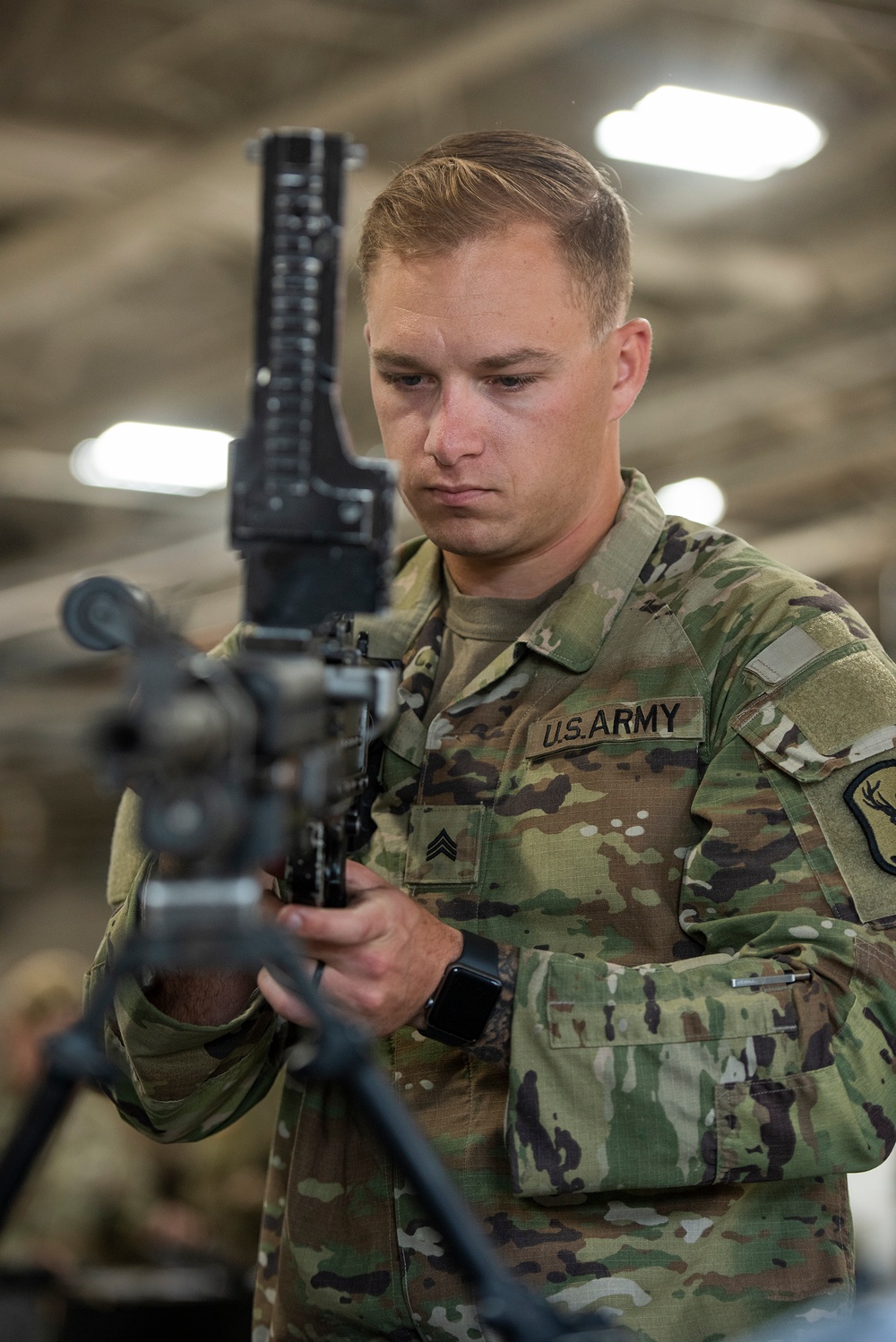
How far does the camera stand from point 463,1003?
3.89 ft

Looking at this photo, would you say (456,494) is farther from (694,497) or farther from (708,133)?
(694,497)

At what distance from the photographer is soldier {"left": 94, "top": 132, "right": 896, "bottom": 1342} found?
1216 millimetres

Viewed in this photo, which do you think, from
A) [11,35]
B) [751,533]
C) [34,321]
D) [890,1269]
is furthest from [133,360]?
[890,1269]

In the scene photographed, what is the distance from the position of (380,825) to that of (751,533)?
7694 millimetres

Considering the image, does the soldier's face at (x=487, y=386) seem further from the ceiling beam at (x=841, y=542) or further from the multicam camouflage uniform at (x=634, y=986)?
the ceiling beam at (x=841, y=542)

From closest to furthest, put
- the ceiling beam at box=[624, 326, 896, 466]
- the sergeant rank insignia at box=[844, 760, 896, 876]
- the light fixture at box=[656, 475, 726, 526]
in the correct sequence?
the sergeant rank insignia at box=[844, 760, 896, 876] < the ceiling beam at box=[624, 326, 896, 466] < the light fixture at box=[656, 475, 726, 526]

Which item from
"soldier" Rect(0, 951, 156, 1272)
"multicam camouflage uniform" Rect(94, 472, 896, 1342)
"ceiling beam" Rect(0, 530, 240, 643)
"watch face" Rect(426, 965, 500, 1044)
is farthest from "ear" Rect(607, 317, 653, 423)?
"ceiling beam" Rect(0, 530, 240, 643)

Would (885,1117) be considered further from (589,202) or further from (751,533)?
(751,533)

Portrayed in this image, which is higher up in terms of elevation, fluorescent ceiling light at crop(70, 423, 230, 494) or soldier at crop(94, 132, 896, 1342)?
fluorescent ceiling light at crop(70, 423, 230, 494)

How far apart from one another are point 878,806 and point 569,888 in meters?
0.30

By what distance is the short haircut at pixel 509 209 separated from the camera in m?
1.46

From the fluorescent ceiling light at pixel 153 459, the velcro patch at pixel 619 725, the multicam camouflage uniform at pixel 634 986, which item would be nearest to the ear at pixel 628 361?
the multicam camouflage uniform at pixel 634 986

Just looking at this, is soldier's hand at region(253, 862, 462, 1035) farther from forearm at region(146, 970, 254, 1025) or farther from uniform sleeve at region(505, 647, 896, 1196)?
forearm at region(146, 970, 254, 1025)

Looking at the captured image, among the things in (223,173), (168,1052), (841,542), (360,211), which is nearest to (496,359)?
(168,1052)
